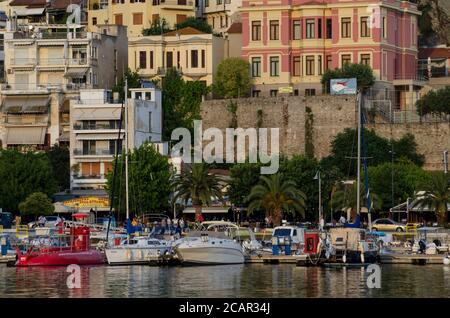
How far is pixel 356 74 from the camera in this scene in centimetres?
12962

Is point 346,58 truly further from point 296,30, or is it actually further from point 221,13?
point 221,13

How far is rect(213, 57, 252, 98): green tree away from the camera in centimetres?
13275

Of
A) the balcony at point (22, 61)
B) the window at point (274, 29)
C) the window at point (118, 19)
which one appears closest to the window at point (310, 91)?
the window at point (274, 29)

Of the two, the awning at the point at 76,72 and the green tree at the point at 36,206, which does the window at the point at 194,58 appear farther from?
the green tree at the point at 36,206

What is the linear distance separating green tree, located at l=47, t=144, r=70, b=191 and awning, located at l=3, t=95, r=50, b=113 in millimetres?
5361

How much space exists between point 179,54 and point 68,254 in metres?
54.4

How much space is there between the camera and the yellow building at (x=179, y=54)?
456 ft

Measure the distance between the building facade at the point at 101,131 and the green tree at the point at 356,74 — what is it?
40.0 ft

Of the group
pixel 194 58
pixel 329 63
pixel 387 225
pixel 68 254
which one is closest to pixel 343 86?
pixel 329 63

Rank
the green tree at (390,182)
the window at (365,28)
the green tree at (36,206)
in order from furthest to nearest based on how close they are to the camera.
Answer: the window at (365,28) < the green tree at (36,206) < the green tree at (390,182)

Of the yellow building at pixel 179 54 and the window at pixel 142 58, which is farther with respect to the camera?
the window at pixel 142 58

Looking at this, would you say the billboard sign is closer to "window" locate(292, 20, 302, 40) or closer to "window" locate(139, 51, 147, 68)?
"window" locate(292, 20, 302, 40)
